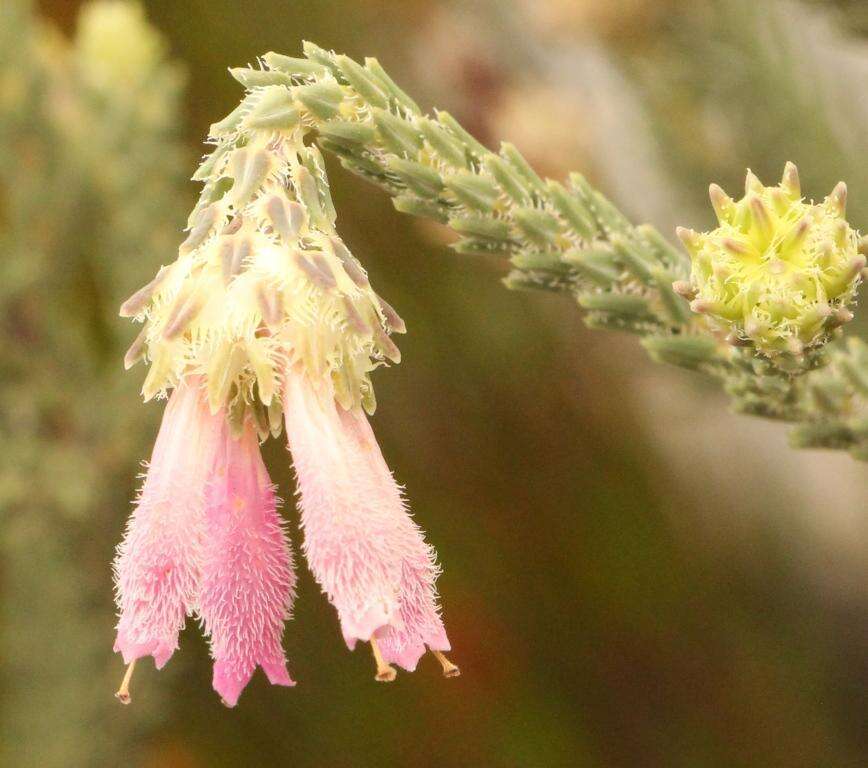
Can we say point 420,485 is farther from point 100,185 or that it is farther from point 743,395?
point 743,395

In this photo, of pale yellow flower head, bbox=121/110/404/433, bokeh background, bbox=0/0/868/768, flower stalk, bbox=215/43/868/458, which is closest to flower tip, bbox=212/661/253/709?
pale yellow flower head, bbox=121/110/404/433

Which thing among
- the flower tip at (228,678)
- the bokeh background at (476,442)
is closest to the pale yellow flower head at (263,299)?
the flower tip at (228,678)

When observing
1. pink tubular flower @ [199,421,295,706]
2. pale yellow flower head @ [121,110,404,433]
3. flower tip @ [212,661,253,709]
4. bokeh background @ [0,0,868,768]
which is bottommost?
flower tip @ [212,661,253,709]

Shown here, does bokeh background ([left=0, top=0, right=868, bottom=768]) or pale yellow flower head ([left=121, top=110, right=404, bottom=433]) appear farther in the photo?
bokeh background ([left=0, top=0, right=868, bottom=768])

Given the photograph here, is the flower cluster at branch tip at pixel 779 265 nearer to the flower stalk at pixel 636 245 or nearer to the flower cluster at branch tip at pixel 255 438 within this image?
the flower stalk at pixel 636 245

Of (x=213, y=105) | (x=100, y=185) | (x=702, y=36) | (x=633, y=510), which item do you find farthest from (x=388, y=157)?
(x=213, y=105)

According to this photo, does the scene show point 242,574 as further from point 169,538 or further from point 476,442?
point 476,442

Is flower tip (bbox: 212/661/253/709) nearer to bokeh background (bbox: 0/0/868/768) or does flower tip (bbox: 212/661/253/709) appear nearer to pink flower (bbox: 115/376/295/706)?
pink flower (bbox: 115/376/295/706)

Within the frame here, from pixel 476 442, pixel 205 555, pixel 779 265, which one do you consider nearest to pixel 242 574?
pixel 205 555
